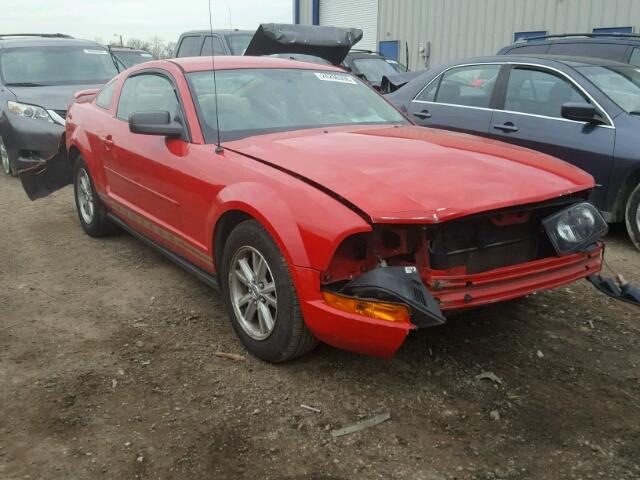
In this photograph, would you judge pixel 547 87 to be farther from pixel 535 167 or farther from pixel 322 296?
pixel 322 296

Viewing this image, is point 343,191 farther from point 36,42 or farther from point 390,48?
point 390,48

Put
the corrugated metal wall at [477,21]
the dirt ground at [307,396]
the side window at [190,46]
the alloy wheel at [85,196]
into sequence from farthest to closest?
the corrugated metal wall at [477,21], the side window at [190,46], the alloy wheel at [85,196], the dirt ground at [307,396]

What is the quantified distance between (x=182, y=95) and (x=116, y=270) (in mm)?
1560

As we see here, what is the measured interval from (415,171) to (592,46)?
18.3 feet

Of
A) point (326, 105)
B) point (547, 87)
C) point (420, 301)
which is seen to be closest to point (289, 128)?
point (326, 105)

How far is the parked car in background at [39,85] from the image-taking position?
786cm

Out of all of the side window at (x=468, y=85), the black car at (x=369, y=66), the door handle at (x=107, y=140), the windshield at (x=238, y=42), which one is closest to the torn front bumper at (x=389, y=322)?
the door handle at (x=107, y=140)

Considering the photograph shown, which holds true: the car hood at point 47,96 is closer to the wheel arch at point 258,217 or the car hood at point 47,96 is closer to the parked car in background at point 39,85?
the parked car in background at point 39,85

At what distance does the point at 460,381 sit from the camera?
3.10 m

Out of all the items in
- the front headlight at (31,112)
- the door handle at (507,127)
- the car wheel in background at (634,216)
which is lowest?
the car wheel in background at (634,216)

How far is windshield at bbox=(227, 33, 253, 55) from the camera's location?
1097cm

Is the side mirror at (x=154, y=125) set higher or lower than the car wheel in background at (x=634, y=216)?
higher

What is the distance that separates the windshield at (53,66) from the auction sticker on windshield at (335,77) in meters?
5.59

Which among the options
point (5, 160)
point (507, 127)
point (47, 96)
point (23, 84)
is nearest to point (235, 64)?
point (507, 127)
